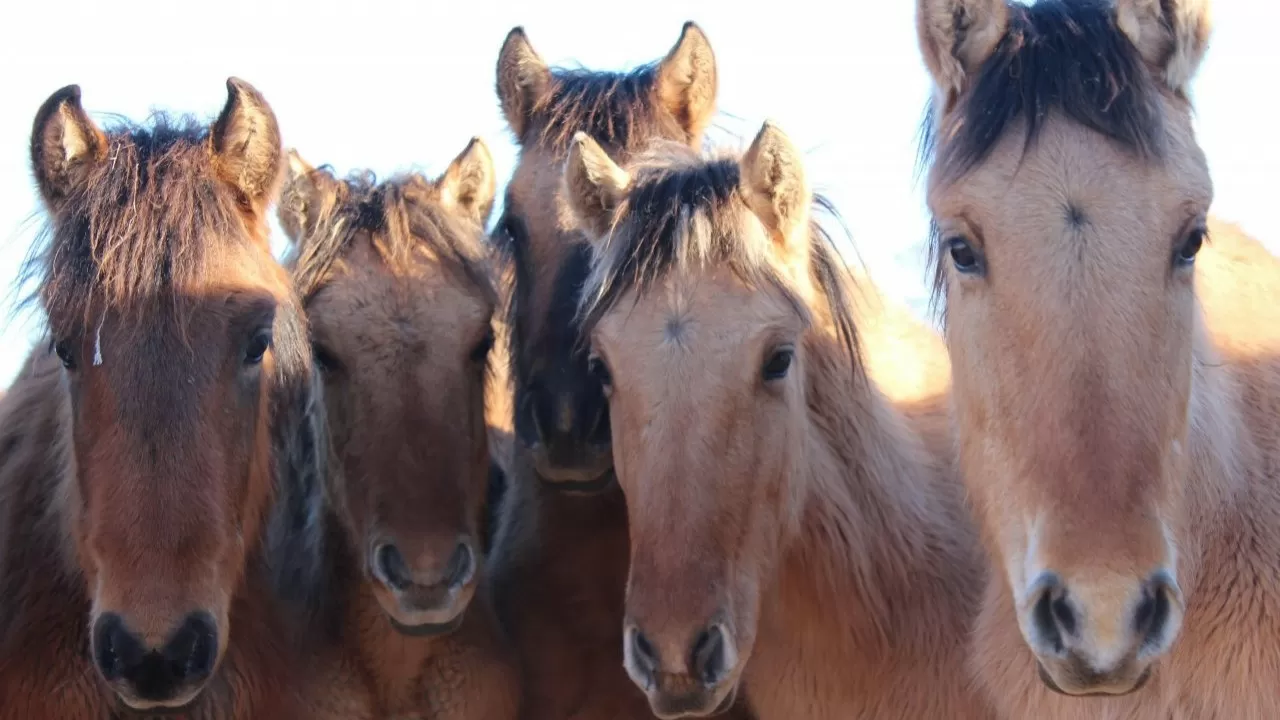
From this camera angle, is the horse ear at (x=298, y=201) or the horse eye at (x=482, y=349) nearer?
the horse eye at (x=482, y=349)

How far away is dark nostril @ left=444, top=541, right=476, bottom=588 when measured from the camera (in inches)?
191

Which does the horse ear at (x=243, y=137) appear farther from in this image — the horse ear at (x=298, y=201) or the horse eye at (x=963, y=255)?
the horse eye at (x=963, y=255)

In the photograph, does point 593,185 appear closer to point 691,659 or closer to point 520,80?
point 520,80

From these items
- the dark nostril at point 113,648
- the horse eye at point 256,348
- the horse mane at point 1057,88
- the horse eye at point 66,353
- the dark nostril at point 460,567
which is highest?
the horse mane at point 1057,88

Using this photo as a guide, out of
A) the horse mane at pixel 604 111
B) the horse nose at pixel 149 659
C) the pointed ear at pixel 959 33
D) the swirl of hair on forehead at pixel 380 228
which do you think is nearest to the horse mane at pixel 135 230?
the swirl of hair on forehead at pixel 380 228

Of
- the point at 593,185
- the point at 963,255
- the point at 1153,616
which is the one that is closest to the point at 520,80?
the point at 593,185

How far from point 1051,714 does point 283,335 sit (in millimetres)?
2869

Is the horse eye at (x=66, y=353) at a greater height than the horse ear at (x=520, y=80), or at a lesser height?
lesser

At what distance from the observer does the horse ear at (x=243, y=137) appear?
185 inches

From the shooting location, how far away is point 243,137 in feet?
15.5

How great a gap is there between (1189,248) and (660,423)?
63.5 inches

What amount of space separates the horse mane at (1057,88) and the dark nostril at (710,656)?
137 centimetres

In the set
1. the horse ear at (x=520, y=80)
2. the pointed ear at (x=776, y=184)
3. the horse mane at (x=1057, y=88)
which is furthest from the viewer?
the horse ear at (x=520, y=80)

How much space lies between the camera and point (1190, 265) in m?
3.63
